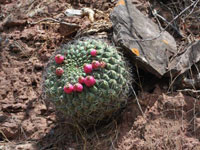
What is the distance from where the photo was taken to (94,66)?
299cm

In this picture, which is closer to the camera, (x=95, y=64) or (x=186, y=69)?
(x=95, y=64)

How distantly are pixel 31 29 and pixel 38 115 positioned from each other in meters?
1.55

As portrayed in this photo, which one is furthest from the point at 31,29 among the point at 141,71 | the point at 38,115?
the point at 141,71

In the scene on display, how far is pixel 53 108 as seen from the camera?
3307 millimetres

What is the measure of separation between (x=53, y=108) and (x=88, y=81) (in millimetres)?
631

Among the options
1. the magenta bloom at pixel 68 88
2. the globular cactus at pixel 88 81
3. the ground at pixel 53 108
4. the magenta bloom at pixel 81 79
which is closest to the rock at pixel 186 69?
the ground at pixel 53 108

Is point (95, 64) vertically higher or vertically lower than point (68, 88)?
higher

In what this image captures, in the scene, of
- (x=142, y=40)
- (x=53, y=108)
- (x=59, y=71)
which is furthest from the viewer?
(x=142, y=40)

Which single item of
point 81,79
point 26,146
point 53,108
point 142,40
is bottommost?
point 26,146

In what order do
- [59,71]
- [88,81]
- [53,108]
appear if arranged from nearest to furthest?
[88,81] < [59,71] < [53,108]

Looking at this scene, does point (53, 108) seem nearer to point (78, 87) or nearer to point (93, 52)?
point (78, 87)

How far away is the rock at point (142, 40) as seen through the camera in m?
3.32

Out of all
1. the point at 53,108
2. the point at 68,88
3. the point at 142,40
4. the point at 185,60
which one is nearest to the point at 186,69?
the point at 185,60

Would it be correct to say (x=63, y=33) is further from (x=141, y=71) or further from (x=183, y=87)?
(x=183, y=87)
